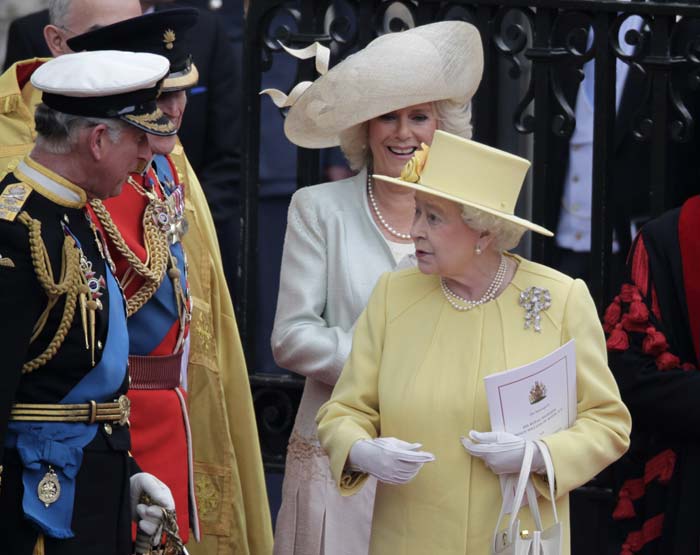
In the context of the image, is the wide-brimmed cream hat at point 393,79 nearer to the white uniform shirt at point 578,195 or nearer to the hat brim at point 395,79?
the hat brim at point 395,79

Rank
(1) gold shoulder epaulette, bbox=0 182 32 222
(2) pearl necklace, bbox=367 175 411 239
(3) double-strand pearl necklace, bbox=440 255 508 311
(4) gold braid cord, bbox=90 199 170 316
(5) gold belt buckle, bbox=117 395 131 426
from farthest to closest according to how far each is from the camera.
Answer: (2) pearl necklace, bbox=367 175 411 239, (4) gold braid cord, bbox=90 199 170 316, (3) double-strand pearl necklace, bbox=440 255 508 311, (5) gold belt buckle, bbox=117 395 131 426, (1) gold shoulder epaulette, bbox=0 182 32 222

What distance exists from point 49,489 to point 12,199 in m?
0.68

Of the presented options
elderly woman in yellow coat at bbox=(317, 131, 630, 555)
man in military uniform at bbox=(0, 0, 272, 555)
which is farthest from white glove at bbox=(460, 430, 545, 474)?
man in military uniform at bbox=(0, 0, 272, 555)

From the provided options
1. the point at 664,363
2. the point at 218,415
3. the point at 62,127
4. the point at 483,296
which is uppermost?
the point at 62,127

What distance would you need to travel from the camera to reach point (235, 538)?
5508 millimetres

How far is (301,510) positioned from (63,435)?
116 centimetres

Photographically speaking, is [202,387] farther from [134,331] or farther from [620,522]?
[620,522]

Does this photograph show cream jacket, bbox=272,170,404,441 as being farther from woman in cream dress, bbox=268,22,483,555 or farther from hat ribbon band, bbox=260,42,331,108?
hat ribbon band, bbox=260,42,331,108

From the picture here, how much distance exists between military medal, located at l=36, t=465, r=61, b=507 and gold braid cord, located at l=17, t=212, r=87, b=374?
249 millimetres

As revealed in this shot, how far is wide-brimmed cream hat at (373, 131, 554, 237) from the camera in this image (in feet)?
14.3

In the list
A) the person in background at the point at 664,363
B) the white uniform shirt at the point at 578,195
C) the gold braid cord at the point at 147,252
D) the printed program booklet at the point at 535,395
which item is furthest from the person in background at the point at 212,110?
the printed program booklet at the point at 535,395

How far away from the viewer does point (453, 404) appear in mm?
4332

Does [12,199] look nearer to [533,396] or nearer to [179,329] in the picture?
[179,329]

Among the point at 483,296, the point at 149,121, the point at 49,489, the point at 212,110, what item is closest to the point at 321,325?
the point at 483,296
